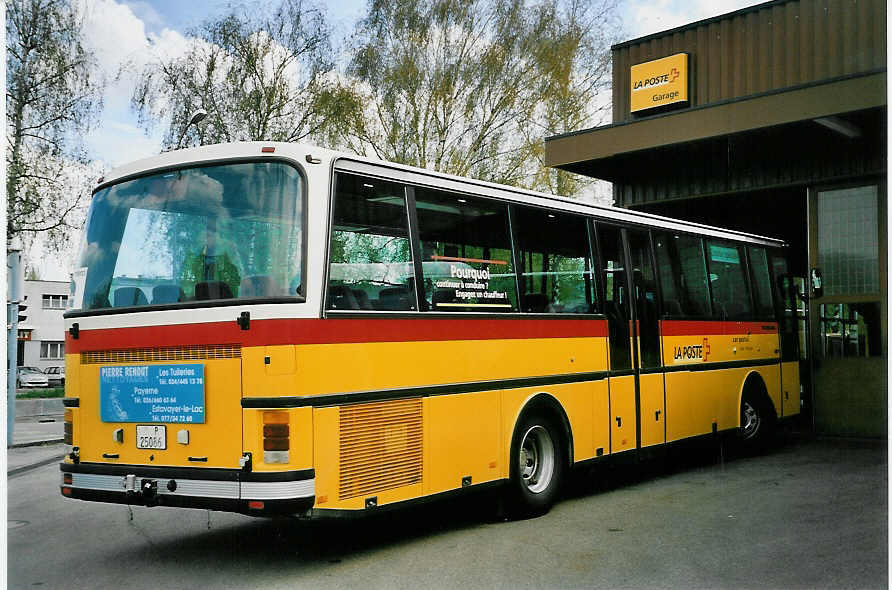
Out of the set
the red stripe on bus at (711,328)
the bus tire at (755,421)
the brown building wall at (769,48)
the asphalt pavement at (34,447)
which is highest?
the brown building wall at (769,48)

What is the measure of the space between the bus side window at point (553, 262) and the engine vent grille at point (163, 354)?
125 inches

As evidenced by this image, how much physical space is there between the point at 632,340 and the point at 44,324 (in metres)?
67.7

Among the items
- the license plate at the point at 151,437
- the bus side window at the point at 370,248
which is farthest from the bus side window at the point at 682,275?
the license plate at the point at 151,437

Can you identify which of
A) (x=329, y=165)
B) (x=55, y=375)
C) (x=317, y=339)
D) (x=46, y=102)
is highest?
(x=46, y=102)

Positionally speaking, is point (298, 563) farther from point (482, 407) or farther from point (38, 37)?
point (38, 37)

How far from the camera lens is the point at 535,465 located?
31.4 feet

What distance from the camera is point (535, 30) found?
3164 centimetres

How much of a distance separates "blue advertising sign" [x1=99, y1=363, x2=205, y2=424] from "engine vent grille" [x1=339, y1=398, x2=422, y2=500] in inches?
43.2

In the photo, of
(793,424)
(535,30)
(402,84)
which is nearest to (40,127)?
(402,84)

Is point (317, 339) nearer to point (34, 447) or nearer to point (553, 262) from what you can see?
point (553, 262)

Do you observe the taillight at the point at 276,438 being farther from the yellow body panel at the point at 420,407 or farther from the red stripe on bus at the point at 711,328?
the red stripe on bus at the point at 711,328

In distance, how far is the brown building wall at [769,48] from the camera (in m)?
14.1

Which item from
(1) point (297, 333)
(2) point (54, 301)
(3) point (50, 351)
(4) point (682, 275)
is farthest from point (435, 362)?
(2) point (54, 301)

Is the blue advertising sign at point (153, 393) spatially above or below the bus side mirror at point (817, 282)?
below
